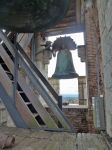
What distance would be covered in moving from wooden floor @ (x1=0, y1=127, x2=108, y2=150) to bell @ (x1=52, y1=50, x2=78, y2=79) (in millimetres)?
1766

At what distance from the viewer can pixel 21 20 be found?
81cm

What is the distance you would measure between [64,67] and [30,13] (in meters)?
2.82

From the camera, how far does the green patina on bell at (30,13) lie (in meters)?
0.74

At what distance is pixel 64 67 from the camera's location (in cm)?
359

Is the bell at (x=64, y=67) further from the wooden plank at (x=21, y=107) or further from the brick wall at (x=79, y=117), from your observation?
the wooden plank at (x=21, y=107)

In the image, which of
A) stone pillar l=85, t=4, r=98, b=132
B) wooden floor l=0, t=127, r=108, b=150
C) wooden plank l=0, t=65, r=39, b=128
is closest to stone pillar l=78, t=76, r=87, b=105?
stone pillar l=85, t=4, r=98, b=132

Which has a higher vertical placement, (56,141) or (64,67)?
(64,67)

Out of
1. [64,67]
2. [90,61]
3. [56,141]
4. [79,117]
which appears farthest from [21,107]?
[79,117]

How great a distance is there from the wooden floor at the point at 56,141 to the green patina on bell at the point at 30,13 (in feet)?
3.27

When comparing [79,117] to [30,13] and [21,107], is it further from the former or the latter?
[30,13]

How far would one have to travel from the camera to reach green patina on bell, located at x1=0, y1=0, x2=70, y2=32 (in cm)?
74

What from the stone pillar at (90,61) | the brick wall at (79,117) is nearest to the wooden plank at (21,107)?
the stone pillar at (90,61)

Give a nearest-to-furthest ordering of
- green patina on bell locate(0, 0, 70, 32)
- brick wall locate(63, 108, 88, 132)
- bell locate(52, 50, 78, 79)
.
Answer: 1. green patina on bell locate(0, 0, 70, 32)
2. bell locate(52, 50, 78, 79)
3. brick wall locate(63, 108, 88, 132)

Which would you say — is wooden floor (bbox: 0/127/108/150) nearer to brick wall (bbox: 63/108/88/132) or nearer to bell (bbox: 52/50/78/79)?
bell (bbox: 52/50/78/79)
